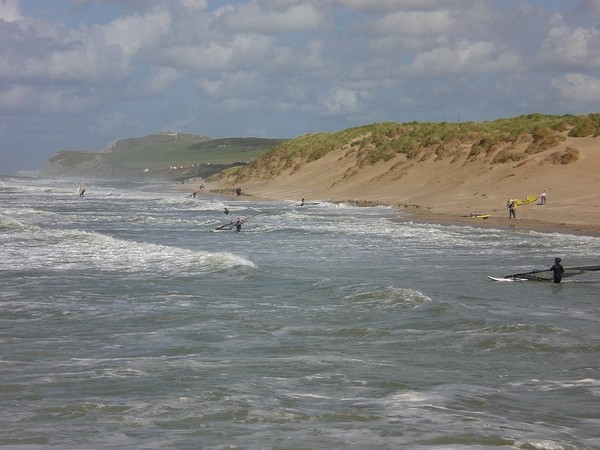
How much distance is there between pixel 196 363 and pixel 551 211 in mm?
29218

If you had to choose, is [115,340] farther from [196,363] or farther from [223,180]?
[223,180]

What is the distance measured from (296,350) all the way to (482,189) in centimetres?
3718

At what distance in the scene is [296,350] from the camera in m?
13.0

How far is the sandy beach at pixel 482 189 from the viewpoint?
37.2 m

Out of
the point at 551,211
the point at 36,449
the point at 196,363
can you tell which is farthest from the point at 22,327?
the point at 551,211

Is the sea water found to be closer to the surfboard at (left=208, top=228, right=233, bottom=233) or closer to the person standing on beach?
the surfboard at (left=208, top=228, right=233, bottom=233)

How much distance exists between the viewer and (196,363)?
1217 cm

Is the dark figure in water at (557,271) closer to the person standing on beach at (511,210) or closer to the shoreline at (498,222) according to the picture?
the shoreline at (498,222)

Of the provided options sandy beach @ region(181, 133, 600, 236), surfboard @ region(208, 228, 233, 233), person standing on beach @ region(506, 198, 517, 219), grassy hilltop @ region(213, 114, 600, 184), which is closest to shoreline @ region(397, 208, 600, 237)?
sandy beach @ region(181, 133, 600, 236)

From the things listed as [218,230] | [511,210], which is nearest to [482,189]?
[511,210]

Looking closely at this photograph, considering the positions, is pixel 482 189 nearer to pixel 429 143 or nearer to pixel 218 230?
pixel 429 143

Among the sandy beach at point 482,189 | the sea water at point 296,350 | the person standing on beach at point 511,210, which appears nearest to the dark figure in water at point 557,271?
the sea water at point 296,350

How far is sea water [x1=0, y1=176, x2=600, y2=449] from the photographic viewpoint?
30.2 feet

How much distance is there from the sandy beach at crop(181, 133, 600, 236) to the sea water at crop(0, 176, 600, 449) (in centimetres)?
1122
